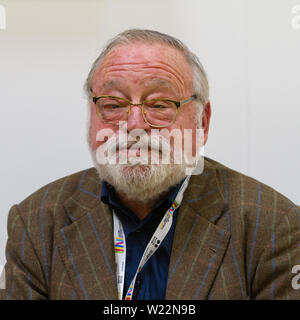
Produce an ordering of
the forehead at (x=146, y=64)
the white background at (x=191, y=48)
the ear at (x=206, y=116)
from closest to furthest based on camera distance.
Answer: the forehead at (x=146, y=64) < the ear at (x=206, y=116) < the white background at (x=191, y=48)

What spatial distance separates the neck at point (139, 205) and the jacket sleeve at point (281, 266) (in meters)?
0.38

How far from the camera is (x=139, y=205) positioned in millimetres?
1301

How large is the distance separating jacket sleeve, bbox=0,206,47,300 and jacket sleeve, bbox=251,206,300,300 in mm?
663

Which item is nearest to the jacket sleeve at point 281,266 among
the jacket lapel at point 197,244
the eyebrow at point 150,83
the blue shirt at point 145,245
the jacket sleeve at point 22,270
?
the jacket lapel at point 197,244

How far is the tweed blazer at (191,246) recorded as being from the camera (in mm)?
1117

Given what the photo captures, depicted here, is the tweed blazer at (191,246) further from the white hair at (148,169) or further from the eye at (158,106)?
the eye at (158,106)

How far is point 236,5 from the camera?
169 centimetres

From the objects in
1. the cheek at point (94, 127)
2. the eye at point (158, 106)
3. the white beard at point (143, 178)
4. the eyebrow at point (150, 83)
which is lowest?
the white beard at point (143, 178)

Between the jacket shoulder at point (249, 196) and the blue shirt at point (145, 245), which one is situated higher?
the jacket shoulder at point (249, 196)

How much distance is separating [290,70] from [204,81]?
0.58m

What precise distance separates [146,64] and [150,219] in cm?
50

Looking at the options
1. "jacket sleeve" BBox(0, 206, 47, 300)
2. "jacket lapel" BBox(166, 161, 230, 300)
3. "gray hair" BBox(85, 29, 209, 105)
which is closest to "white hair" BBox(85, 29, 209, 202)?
"gray hair" BBox(85, 29, 209, 105)

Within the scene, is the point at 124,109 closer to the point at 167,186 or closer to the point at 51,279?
the point at 167,186

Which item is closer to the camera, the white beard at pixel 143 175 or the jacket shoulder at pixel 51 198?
the white beard at pixel 143 175
